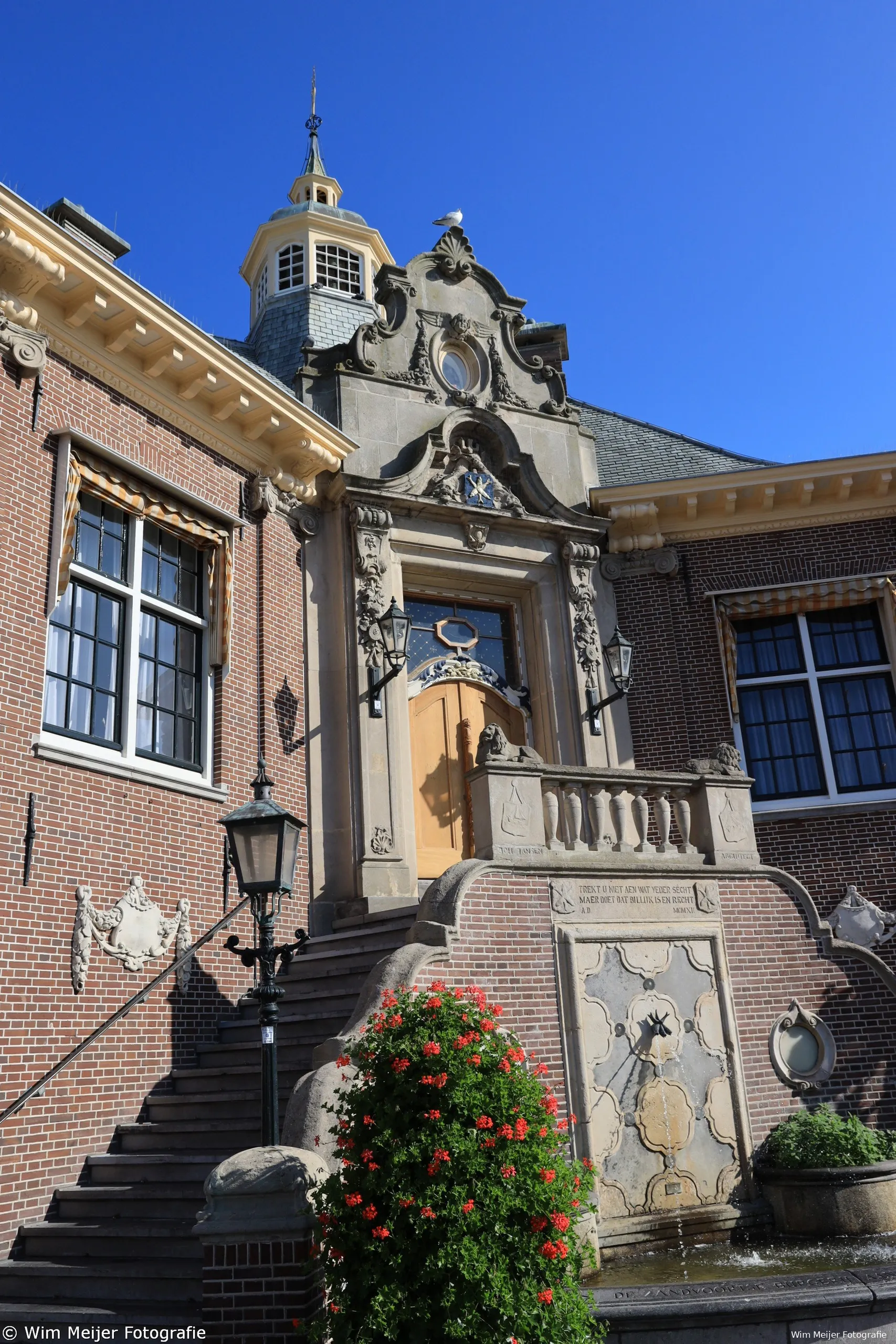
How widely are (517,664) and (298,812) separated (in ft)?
11.8

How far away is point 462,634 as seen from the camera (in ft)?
44.9

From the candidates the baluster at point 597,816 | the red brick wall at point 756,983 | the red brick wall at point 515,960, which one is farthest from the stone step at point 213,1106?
the baluster at point 597,816

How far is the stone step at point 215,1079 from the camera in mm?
8805

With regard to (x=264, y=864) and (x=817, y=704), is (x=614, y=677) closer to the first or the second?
(x=817, y=704)

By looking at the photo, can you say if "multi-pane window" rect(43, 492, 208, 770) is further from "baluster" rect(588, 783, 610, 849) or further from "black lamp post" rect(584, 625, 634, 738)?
"black lamp post" rect(584, 625, 634, 738)

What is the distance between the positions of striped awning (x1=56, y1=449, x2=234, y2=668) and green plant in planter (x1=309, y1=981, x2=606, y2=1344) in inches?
226

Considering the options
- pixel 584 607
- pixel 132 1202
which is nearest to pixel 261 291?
pixel 584 607

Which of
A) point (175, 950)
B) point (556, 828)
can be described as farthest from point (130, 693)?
point (556, 828)

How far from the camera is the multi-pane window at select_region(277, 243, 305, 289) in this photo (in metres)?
17.7

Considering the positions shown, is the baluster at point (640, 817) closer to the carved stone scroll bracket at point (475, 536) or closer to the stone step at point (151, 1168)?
the stone step at point (151, 1168)

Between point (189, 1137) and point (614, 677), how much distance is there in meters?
6.78

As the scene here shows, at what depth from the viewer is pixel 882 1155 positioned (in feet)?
28.6

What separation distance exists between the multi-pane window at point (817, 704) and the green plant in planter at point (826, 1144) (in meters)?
5.19

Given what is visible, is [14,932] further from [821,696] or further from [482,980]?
[821,696]
